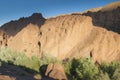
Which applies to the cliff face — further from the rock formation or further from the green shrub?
the rock formation

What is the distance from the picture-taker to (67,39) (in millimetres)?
128000

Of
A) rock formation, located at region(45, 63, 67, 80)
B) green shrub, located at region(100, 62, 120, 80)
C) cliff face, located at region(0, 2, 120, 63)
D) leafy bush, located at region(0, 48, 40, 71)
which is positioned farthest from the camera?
cliff face, located at region(0, 2, 120, 63)

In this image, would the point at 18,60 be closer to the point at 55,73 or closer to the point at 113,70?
the point at 113,70

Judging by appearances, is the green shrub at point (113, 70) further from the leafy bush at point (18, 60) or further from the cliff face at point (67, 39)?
the cliff face at point (67, 39)

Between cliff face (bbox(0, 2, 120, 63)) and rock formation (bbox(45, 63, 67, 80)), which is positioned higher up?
cliff face (bbox(0, 2, 120, 63))

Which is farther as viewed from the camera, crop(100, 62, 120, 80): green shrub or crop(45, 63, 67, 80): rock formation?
crop(100, 62, 120, 80): green shrub

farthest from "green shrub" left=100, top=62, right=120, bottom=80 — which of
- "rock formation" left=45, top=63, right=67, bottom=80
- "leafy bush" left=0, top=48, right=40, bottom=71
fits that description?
"rock formation" left=45, top=63, right=67, bottom=80

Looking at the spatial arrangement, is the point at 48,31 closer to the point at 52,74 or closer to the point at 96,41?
the point at 96,41

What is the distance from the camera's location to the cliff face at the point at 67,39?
120 metres

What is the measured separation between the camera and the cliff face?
393 ft

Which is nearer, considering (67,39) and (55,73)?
(55,73)

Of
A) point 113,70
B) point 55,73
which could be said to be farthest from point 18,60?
point 55,73

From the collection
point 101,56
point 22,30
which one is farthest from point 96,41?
point 22,30

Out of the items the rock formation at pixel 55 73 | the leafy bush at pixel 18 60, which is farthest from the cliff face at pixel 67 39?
the rock formation at pixel 55 73
